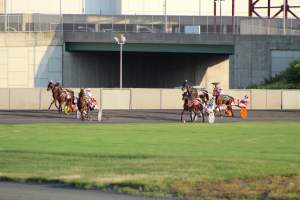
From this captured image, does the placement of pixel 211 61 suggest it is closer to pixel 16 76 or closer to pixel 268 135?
pixel 16 76

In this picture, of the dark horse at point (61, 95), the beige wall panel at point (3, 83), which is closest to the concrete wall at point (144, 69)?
the beige wall panel at point (3, 83)

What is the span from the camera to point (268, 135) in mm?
27922

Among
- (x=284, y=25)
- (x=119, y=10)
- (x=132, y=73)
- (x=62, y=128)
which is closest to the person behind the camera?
(x=62, y=128)

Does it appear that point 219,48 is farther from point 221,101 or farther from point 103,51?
point 221,101

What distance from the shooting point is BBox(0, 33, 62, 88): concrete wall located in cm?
7088

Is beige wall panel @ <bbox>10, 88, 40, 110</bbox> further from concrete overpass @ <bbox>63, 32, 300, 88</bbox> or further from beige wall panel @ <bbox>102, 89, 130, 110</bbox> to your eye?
concrete overpass @ <bbox>63, 32, 300, 88</bbox>

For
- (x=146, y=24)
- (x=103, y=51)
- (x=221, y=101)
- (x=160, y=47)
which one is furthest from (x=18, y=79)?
(x=221, y=101)

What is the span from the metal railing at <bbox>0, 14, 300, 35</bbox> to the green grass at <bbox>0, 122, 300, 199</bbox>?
47.0 meters

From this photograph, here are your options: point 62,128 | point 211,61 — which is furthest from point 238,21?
point 62,128

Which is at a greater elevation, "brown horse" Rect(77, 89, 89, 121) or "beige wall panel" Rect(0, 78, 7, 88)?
"beige wall panel" Rect(0, 78, 7, 88)

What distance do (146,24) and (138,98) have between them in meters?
31.2

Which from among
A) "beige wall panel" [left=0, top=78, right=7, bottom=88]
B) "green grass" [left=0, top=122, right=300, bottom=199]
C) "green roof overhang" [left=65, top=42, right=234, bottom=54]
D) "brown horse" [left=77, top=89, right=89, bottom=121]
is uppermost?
"green roof overhang" [left=65, top=42, right=234, bottom=54]

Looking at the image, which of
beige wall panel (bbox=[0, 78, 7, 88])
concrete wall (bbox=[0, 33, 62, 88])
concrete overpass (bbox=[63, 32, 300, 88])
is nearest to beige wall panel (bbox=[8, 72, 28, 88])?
concrete wall (bbox=[0, 33, 62, 88])

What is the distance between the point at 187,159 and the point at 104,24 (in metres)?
63.1
